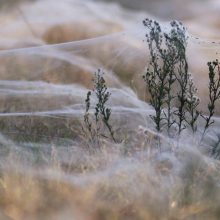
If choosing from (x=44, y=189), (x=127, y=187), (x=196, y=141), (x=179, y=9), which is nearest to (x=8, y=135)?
(x=44, y=189)

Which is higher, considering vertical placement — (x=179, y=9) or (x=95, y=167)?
(x=179, y=9)

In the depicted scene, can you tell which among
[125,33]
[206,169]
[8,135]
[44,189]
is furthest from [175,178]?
[125,33]

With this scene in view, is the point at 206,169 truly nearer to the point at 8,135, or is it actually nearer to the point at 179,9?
the point at 8,135

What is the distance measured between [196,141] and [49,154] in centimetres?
123

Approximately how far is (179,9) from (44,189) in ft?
11.8

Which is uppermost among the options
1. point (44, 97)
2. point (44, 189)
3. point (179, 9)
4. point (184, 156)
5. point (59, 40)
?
point (179, 9)

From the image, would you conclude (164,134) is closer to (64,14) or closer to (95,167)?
(95,167)

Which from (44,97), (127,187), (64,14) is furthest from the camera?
(64,14)

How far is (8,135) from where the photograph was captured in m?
4.46

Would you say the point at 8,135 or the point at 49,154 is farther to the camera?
the point at 8,135

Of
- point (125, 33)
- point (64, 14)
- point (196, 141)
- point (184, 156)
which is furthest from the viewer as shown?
point (64, 14)

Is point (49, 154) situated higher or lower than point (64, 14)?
lower

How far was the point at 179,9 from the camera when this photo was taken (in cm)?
649

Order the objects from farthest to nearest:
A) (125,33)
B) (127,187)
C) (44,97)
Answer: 1. (125,33)
2. (44,97)
3. (127,187)
